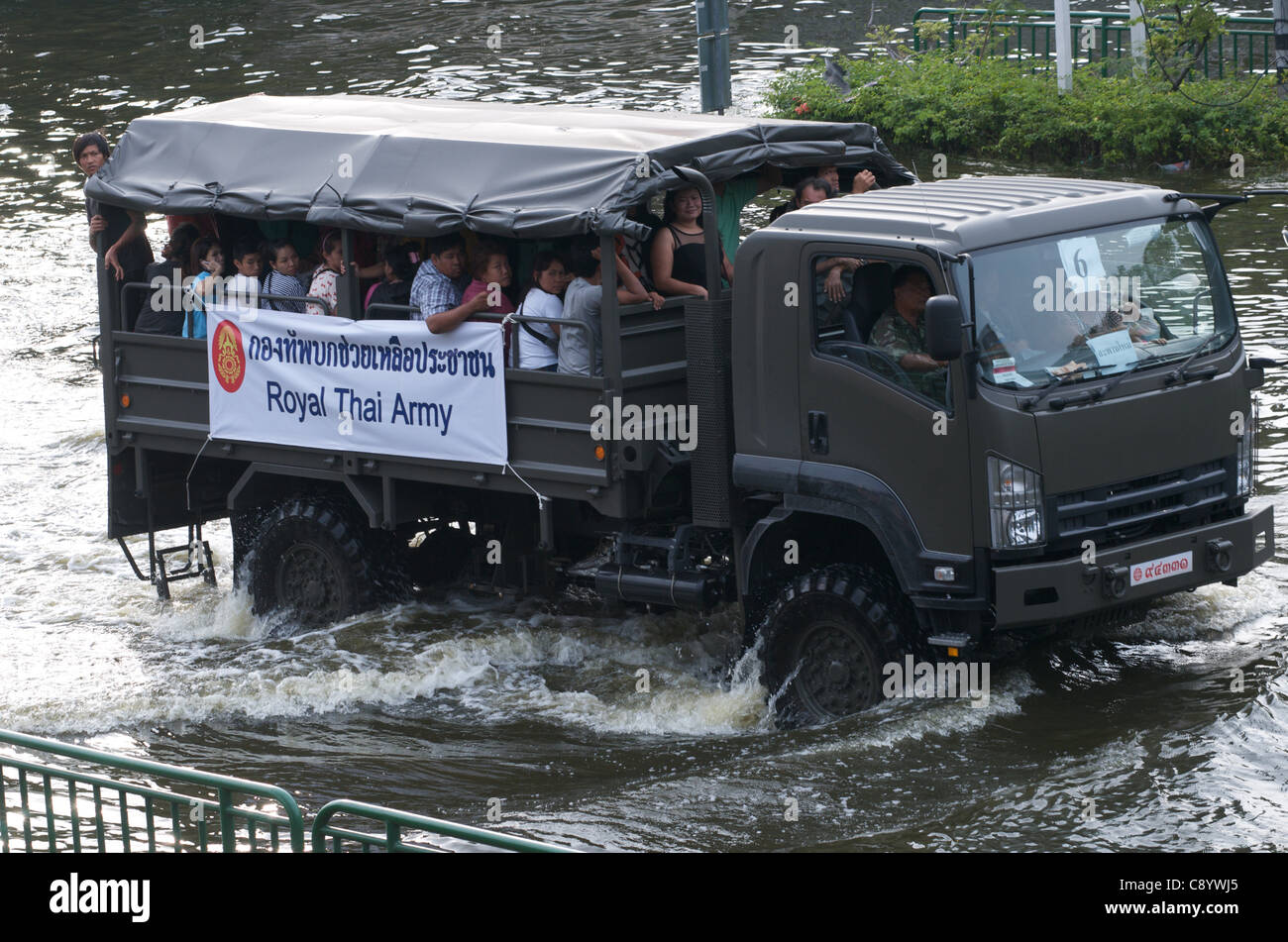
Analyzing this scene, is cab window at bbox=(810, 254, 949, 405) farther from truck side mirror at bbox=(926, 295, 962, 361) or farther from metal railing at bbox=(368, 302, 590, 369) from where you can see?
metal railing at bbox=(368, 302, 590, 369)

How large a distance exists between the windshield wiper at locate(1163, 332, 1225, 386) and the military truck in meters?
0.02

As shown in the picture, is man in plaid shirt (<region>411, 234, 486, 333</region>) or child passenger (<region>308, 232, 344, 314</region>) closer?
man in plaid shirt (<region>411, 234, 486, 333</region>)

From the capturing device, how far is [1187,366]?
328 inches

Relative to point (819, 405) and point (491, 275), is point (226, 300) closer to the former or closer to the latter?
point (491, 275)

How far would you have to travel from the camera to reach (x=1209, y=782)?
7504 millimetres

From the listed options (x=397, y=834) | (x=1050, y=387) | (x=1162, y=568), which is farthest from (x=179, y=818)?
(x=1162, y=568)

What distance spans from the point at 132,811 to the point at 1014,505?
3.96 meters

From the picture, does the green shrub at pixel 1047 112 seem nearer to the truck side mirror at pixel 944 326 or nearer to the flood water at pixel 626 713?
the flood water at pixel 626 713

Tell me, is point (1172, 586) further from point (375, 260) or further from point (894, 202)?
point (375, 260)

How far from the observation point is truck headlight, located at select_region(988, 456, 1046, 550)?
26.1 feet

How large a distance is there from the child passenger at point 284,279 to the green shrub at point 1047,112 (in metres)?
12.8

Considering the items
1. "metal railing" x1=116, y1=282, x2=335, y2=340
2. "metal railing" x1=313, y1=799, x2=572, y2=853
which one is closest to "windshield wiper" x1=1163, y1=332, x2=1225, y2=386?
"metal railing" x1=313, y1=799, x2=572, y2=853
